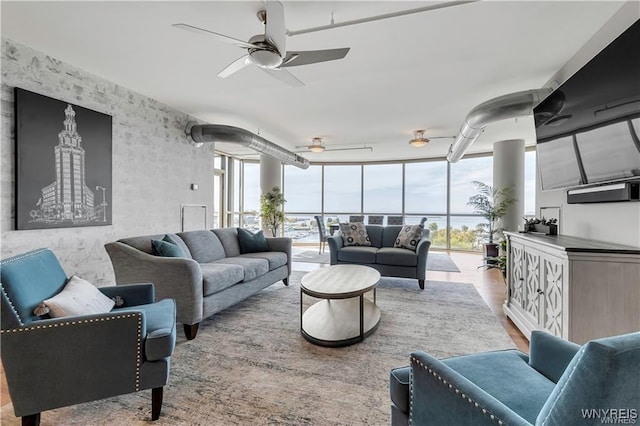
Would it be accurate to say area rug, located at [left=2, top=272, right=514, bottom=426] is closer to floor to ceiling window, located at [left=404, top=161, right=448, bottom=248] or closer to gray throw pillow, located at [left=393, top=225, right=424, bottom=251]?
gray throw pillow, located at [left=393, top=225, right=424, bottom=251]

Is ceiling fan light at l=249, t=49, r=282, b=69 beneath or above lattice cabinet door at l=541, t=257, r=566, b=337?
above

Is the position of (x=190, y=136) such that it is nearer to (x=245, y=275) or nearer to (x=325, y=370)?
(x=245, y=275)

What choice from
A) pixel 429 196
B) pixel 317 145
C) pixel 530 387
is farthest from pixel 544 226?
pixel 429 196

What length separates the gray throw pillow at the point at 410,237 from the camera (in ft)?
15.2

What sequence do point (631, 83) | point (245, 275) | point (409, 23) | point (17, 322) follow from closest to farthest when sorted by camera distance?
point (17, 322) < point (631, 83) < point (409, 23) < point (245, 275)

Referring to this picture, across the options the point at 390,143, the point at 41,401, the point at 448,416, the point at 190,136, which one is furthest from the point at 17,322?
the point at 390,143

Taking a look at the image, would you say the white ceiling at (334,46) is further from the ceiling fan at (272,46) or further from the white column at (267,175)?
the white column at (267,175)

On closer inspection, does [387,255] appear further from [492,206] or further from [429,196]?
[429,196]

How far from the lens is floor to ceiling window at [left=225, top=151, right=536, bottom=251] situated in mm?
7945

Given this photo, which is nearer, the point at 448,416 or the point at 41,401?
the point at 448,416

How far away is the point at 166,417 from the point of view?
1.64m

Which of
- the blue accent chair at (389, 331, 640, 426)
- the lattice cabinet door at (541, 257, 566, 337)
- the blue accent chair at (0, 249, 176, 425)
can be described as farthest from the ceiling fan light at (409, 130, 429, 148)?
the blue accent chair at (0, 249, 176, 425)

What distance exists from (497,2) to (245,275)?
132 inches

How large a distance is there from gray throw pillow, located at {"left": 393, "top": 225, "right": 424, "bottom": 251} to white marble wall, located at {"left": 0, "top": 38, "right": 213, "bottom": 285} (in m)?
3.59
